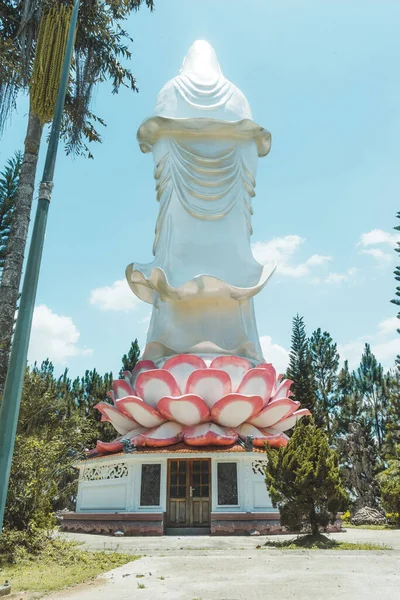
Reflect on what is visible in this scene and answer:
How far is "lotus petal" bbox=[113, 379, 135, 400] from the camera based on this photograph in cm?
1448

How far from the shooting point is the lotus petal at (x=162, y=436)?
1233 centimetres

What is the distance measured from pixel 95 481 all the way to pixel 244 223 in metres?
9.00

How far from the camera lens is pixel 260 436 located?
499 inches

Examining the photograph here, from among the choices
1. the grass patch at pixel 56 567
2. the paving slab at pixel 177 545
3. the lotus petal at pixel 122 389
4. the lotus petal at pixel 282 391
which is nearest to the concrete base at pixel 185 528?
the paving slab at pixel 177 545

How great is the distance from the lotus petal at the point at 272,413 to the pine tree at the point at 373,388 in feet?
55.7

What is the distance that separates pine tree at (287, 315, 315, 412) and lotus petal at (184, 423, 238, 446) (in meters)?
13.3

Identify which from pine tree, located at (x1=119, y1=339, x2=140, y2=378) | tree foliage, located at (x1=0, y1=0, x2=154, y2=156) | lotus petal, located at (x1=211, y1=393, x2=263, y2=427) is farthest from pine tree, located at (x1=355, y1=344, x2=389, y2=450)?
tree foliage, located at (x1=0, y1=0, x2=154, y2=156)

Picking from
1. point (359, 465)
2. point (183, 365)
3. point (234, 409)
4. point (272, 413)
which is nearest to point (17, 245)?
point (234, 409)

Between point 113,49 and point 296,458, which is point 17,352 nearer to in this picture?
point 296,458

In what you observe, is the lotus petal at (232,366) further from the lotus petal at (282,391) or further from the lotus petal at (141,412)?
the lotus petal at (141,412)

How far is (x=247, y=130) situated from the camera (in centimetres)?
1720

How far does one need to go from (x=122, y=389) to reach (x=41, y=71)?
950 cm

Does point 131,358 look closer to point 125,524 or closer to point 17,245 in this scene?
point 125,524

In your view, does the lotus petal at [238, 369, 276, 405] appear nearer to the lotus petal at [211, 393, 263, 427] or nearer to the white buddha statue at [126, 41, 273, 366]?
the lotus petal at [211, 393, 263, 427]
